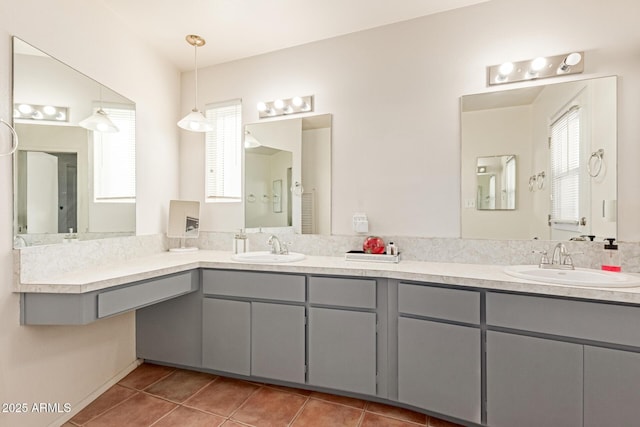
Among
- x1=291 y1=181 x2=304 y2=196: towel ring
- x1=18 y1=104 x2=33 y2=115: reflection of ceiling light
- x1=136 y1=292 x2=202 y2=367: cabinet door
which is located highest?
x1=18 y1=104 x2=33 y2=115: reflection of ceiling light

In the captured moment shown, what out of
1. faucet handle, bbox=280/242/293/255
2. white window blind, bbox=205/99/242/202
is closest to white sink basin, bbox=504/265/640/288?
faucet handle, bbox=280/242/293/255

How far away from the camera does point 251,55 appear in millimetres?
2801

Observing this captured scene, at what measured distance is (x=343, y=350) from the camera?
1974 mm

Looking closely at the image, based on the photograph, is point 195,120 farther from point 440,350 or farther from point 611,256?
point 611,256

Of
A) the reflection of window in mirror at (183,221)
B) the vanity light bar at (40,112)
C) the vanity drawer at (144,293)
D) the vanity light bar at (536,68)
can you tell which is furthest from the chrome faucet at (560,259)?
the vanity light bar at (40,112)

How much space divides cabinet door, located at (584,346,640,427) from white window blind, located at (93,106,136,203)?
9.51 ft

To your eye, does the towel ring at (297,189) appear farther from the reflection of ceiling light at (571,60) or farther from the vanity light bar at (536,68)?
the reflection of ceiling light at (571,60)

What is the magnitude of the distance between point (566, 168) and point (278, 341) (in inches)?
83.8

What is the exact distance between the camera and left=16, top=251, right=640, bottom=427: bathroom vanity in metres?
1.45

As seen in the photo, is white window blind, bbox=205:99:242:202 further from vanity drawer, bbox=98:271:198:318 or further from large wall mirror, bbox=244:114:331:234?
vanity drawer, bbox=98:271:198:318

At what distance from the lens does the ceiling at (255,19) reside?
2143 millimetres

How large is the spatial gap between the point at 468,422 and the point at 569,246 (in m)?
1.20

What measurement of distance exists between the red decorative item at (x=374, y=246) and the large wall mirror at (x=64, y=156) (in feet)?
5.92

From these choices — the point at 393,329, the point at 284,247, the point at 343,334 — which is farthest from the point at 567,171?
the point at 284,247
